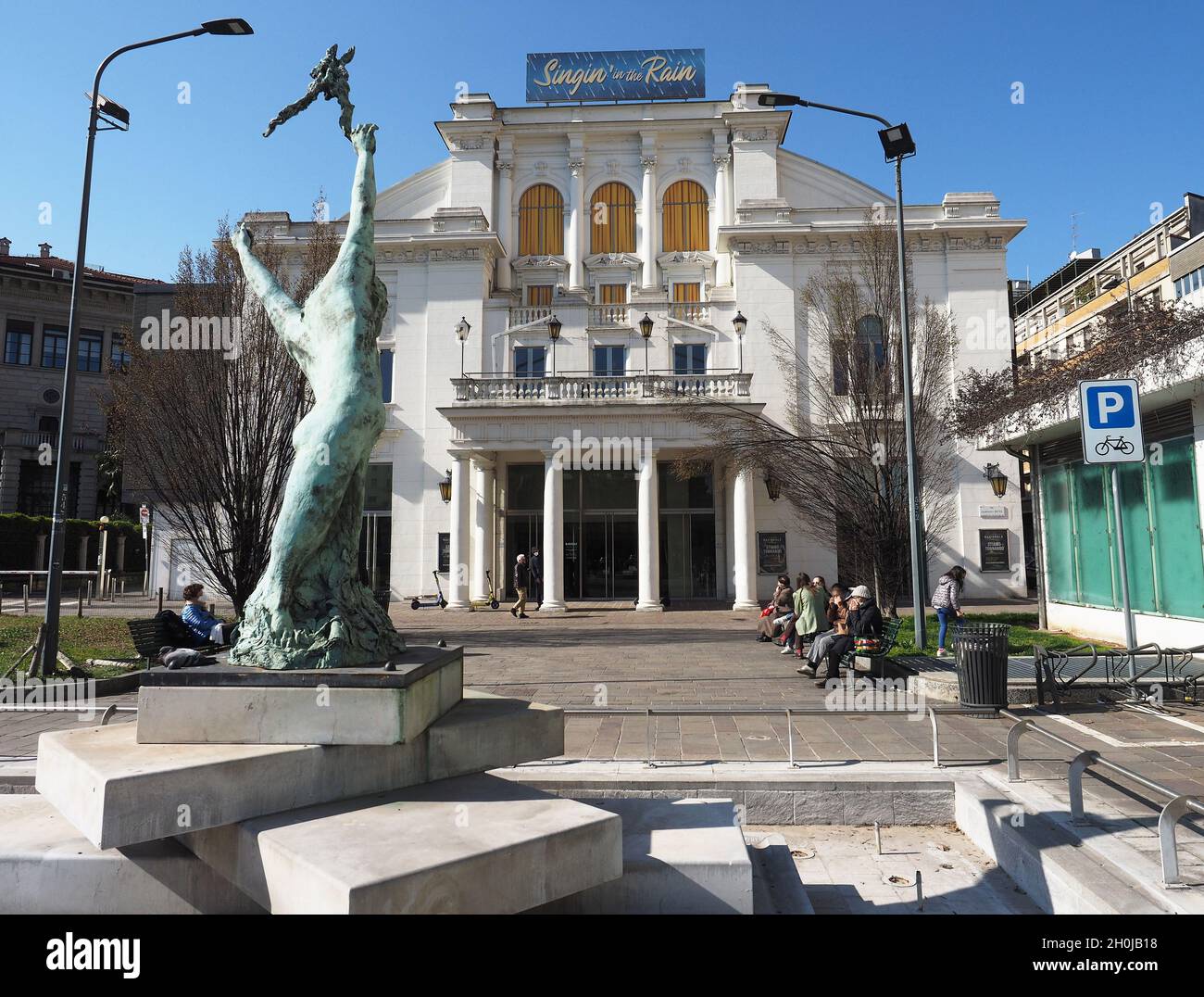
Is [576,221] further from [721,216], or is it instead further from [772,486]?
[772,486]

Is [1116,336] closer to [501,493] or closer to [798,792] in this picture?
[798,792]

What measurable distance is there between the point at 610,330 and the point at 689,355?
3314mm

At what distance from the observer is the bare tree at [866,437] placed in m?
18.6

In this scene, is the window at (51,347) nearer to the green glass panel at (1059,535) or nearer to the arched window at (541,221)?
the arched window at (541,221)

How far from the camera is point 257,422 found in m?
14.3

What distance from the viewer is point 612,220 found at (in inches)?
1271

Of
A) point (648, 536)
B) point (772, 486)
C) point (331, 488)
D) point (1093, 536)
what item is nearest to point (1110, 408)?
point (331, 488)

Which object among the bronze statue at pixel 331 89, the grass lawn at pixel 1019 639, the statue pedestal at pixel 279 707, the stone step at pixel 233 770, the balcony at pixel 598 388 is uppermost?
the balcony at pixel 598 388

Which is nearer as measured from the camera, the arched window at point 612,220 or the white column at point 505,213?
the white column at point 505,213

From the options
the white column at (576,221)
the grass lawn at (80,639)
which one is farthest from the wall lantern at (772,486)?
the grass lawn at (80,639)

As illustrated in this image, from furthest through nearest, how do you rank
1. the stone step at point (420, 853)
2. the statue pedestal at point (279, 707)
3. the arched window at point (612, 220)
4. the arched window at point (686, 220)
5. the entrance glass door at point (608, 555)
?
the arched window at point (612, 220) → the arched window at point (686, 220) → the entrance glass door at point (608, 555) → the statue pedestal at point (279, 707) → the stone step at point (420, 853)

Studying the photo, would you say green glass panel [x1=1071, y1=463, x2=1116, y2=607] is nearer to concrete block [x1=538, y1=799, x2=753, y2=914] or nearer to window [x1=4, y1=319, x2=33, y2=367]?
concrete block [x1=538, y1=799, x2=753, y2=914]

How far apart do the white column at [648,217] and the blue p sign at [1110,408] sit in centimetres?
2540

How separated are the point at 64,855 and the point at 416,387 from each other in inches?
1067
